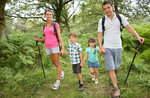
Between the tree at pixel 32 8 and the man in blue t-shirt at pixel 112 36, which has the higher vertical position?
the tree at pixel 32 8

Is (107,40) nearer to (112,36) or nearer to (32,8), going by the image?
(112,36)

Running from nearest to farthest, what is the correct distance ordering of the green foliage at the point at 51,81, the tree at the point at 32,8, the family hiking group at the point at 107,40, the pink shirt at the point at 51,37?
the family hiking group at the point at 107,40 < the green foliage at the point at 51,81 < the pink shirt at the point at 51,37 < the tree at the point at 32,8

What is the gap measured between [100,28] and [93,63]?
1.20m

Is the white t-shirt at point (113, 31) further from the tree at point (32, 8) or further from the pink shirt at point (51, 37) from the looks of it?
the tree at point (32, 8)

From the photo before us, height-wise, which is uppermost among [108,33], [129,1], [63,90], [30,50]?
[129,1]

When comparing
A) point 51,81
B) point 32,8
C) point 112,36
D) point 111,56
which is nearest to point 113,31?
point 112,36

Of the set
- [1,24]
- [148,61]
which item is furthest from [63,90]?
[1,24]

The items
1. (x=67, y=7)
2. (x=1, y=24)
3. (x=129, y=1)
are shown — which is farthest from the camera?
(x=67, y=7)

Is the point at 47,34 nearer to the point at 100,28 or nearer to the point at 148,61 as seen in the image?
the point at 100,28

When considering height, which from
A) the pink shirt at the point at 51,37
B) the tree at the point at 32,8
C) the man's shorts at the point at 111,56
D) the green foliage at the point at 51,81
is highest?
the tree at the point at 32,8

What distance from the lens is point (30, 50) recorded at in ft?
17.1

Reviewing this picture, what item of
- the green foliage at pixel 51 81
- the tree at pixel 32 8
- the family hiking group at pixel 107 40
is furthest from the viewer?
the tree at pixel 32 8

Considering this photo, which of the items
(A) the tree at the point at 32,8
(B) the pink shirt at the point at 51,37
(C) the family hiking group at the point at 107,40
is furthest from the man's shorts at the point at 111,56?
(A) the tree at the point at 32,8

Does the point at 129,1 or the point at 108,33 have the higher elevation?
the point at 129,1
